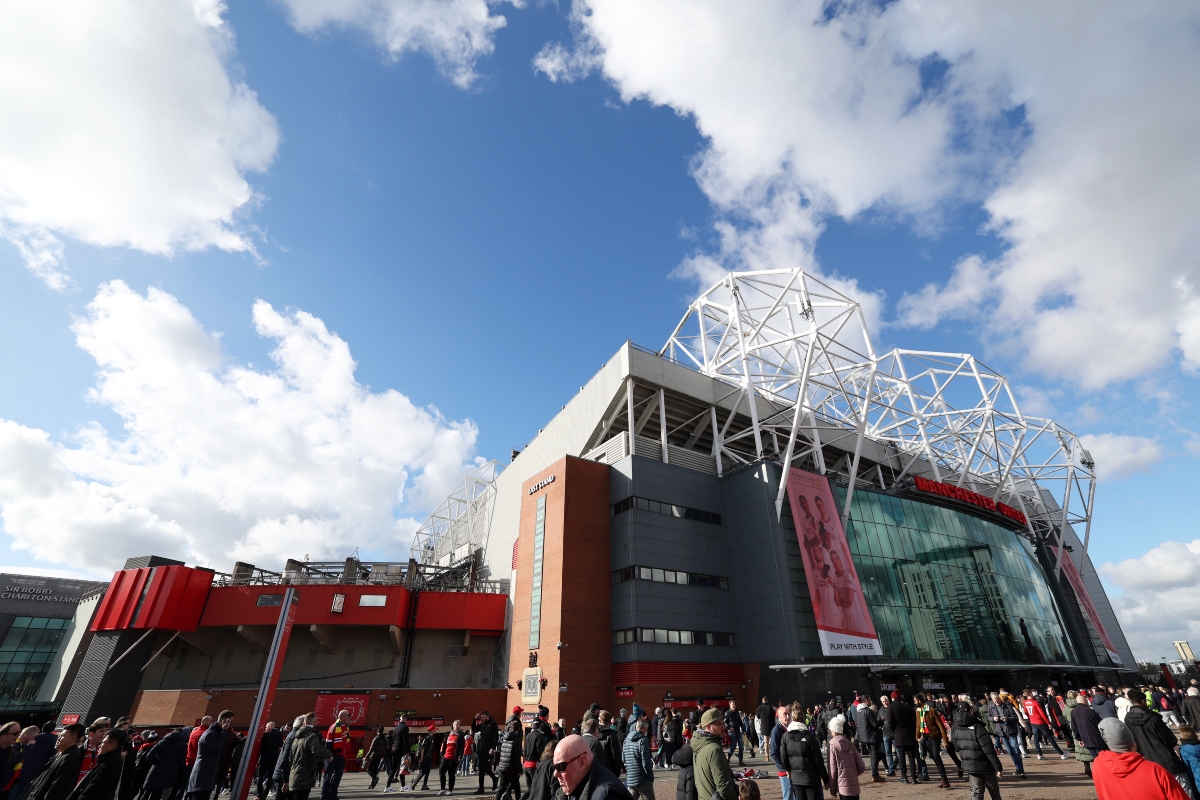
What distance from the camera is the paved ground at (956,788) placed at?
12195mm

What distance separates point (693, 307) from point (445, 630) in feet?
93.6

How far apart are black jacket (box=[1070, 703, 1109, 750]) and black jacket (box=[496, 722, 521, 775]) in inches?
485

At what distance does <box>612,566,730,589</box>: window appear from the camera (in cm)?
3095

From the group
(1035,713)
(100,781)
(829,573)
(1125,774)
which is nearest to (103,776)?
(100,781)

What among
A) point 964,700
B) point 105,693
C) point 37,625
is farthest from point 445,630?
point 37,625

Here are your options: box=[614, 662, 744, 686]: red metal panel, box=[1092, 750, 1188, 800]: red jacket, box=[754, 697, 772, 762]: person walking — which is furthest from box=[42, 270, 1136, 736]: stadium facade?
box=[1092, 750, 1188, 800]: red jacket

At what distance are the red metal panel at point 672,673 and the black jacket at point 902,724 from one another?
15822mm

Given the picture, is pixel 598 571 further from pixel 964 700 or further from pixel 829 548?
pixel 964 700

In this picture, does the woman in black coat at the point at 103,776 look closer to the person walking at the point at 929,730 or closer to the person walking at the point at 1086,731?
the person walking at the point at 929,730

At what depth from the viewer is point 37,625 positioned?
157ft

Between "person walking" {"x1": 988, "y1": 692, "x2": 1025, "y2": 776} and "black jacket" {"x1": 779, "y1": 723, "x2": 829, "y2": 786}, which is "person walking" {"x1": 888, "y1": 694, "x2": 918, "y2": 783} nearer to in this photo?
"person walking" {"x1": 988, "y1": 692, "x2": 1025, "y2": 776}

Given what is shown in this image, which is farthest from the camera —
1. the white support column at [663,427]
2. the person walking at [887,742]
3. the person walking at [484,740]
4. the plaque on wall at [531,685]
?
the white support column at [663,427]

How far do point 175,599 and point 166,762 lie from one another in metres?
27.4

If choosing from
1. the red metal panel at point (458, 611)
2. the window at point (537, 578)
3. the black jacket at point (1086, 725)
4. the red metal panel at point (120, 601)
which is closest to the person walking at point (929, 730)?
the black jacket at point (1086, 725)
